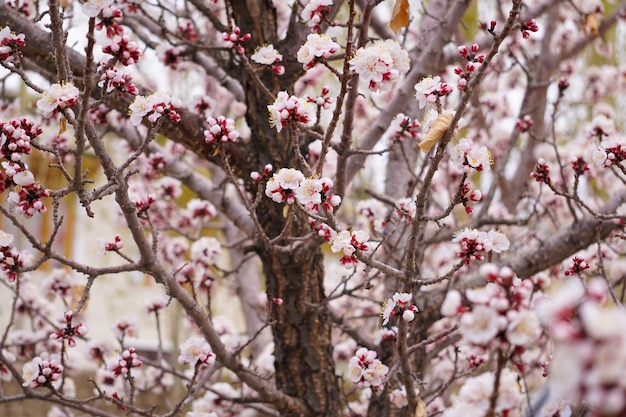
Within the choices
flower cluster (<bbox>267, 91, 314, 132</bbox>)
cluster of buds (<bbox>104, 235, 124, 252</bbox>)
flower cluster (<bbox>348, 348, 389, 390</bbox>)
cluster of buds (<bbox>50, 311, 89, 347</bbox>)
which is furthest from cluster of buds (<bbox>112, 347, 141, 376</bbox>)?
flower cluster (<bbox>267, 91, 314, 132</bbox>)

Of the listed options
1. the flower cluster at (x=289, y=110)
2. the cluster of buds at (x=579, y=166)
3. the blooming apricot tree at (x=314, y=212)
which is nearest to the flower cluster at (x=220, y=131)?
the blooming apricot tree at (x=314, y=212)

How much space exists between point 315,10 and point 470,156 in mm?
714

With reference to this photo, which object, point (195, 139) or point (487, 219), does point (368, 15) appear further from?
point (487, 219)

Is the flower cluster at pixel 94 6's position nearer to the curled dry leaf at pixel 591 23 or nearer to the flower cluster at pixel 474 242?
the flower cluster at pixel 474 242

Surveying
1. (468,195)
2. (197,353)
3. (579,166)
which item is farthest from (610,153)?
(197,353)

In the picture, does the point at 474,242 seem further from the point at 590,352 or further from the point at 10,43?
the point at 10,43

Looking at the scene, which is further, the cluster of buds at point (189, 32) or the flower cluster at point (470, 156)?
the cluster of buds at point (189, 32)

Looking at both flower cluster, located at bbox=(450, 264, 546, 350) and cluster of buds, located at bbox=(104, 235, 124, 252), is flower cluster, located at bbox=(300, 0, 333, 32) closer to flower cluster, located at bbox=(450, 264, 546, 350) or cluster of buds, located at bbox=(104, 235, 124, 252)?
cluster of buds, located at bbox=(104, 235, 124, 252)

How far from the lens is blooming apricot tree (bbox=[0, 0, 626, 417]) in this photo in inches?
61.2

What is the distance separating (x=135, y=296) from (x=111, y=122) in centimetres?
785

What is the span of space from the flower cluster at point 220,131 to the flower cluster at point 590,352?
128cm

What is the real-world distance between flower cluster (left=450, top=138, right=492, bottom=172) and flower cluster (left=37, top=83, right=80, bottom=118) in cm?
99

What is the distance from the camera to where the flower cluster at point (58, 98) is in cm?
168

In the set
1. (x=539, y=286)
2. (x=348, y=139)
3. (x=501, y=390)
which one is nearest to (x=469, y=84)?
(x=348, y=139)
